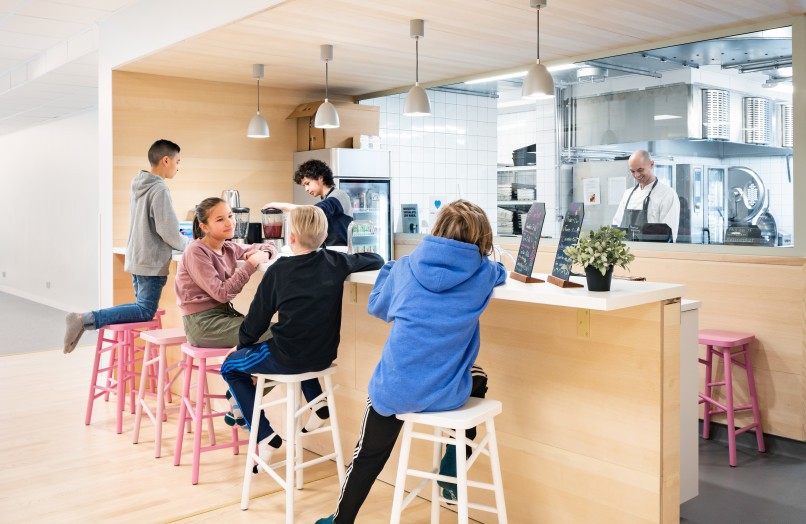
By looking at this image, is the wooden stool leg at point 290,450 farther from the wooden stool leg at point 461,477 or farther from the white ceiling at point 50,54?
the white ceiling at point 50,54

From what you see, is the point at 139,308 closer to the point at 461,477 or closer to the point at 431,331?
the point at 431,331

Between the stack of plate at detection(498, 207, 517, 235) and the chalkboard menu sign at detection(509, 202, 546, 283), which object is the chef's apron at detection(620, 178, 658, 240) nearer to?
the stack of plate at detection(498, 207, 517, 235)

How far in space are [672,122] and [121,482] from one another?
3.91 meters

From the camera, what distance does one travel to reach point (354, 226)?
10.9 ft

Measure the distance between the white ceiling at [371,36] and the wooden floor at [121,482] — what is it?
2.33 meters

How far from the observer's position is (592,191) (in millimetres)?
5391

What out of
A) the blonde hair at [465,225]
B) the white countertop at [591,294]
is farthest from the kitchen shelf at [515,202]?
the blonde hair at [465,225]

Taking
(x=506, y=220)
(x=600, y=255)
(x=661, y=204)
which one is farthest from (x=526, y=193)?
(x=600, y=255)

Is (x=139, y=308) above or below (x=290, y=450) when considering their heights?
above

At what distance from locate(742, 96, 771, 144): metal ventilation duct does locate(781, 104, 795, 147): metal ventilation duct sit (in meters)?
0.13

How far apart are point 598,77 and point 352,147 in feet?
7.31

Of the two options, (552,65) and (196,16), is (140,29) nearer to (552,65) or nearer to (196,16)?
(196,16)

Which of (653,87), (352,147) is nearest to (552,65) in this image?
(653,87)

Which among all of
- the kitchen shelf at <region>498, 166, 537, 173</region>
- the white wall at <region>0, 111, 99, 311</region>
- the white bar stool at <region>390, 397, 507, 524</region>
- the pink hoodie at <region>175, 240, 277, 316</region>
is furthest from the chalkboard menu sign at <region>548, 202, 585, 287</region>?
the white wall at <region>0, 111, 99, 311</region>
